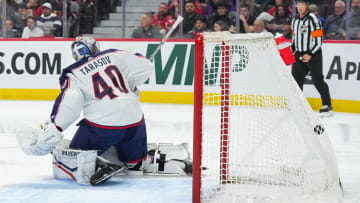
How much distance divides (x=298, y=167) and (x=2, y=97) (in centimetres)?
573

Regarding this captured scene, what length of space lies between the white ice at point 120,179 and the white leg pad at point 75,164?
5 centimetres

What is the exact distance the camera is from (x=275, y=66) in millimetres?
2600

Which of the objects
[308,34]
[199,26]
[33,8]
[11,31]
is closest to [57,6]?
[33,8]

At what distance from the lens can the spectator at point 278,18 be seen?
7.08m

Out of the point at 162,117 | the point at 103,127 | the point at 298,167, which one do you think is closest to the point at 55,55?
the point at 162,117

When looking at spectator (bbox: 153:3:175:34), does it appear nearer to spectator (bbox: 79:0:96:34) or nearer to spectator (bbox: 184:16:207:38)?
spectator (bbox: 184:16:207:38)

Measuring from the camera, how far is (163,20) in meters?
7.49

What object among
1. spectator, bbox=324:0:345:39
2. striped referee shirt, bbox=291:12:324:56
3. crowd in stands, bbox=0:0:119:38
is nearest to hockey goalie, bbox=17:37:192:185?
striped referee shirt, bbox=291:12:324:56

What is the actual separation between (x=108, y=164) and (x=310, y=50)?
11.7 feet

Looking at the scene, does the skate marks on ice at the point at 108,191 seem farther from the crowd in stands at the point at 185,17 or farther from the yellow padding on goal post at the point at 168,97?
the crowd in stands at the point at 185,17

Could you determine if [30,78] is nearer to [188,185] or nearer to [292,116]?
[188,185]

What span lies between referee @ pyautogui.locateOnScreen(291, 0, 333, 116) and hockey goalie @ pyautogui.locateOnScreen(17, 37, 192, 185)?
314cm

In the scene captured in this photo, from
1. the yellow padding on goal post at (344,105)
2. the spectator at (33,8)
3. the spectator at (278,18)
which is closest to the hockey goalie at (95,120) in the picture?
the yellow padding on goal post at (344,105)

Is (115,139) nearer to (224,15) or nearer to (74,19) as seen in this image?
(224,15)
